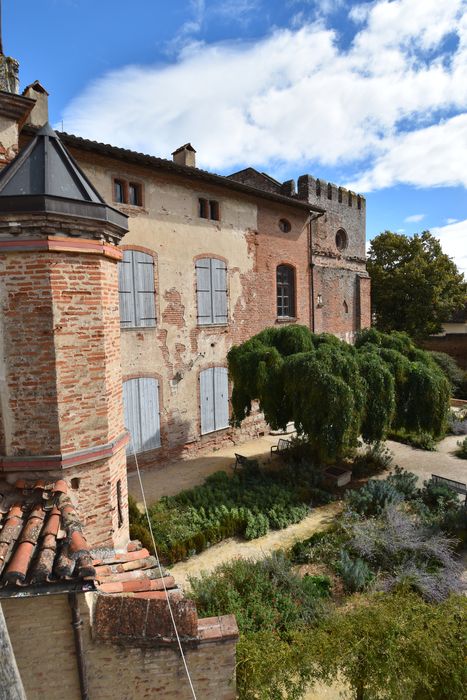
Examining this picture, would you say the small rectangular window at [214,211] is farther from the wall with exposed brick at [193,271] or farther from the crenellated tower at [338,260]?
the crenellated tower at [338,260]

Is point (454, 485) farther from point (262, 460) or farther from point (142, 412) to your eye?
point (142, 412)

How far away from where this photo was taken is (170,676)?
3.86 m

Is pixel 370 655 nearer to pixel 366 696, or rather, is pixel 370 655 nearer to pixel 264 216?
pixel 366 696

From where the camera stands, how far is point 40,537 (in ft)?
12.4

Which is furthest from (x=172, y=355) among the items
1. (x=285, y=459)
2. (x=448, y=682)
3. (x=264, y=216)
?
(x=448, y=682)

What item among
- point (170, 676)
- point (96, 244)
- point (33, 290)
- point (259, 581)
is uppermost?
point (96, 244)

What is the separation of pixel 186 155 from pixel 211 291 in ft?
16.1

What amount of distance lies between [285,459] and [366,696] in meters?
8.06

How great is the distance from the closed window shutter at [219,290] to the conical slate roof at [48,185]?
874 cm

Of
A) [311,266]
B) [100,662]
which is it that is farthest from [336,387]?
[311,266]

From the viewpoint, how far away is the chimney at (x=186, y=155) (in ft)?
46.8

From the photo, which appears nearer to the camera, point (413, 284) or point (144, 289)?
point (144, 289)

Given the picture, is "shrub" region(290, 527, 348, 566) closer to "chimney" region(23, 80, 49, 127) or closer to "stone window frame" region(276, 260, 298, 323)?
"stone window frame" region(276, 260, 298, 323)

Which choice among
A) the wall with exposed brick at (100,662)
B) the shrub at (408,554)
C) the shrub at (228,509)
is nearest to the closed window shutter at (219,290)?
the shrub at (228,509)
